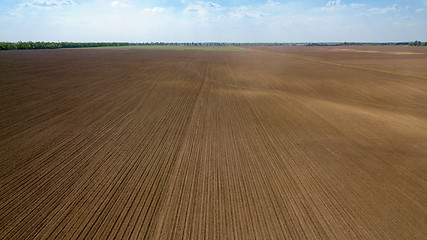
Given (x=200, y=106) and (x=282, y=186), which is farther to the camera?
(x=200, y=106)

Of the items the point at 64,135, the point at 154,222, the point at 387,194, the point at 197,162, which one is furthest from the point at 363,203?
the point at 64,135

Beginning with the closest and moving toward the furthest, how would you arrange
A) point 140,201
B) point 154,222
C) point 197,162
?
point 154,222, point 140,201, point 197,162

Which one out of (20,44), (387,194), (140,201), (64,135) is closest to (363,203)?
(387,194)

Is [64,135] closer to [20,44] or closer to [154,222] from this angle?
[154,222]

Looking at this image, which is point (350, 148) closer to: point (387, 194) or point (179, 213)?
point (387, 194)

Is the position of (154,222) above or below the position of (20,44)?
below

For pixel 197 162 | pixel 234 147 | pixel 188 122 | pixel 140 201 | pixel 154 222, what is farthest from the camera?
pixel 188 122
